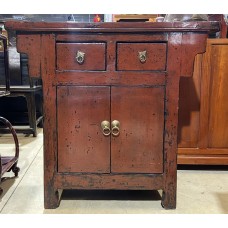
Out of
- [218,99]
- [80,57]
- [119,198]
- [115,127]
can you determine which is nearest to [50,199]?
[119,198]

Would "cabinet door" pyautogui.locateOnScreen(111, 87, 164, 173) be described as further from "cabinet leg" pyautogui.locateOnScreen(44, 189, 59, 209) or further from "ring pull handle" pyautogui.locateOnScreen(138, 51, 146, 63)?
"cabinet leg" pyautogui.locateOnScreen(44, 189, 59, 209)

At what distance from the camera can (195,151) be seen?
6.28ft

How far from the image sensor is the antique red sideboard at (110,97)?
1269 mm

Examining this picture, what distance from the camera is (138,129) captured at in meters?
1.35

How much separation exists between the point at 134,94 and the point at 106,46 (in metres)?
0.23

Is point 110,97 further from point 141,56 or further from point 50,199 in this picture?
point 50,199

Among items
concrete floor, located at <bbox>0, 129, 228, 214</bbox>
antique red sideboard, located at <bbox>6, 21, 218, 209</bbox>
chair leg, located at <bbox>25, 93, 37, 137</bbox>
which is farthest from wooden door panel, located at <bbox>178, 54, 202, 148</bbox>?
chair leg, located at <bbox>25, 93, 37, 137</bbox>

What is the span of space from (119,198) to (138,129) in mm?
387

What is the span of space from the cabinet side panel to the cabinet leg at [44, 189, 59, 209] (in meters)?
1.02

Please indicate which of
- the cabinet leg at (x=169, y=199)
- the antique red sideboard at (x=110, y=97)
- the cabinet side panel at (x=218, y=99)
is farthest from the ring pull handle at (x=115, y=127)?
the cabinet side panel at (x=218, y=99)

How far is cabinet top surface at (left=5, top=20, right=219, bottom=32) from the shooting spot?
4.07 ft

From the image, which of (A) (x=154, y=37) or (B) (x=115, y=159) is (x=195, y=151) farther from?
(A) (x=154, y=37)

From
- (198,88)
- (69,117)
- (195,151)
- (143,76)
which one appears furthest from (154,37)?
(195,151)

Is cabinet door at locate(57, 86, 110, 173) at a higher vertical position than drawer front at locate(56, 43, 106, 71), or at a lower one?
lower
